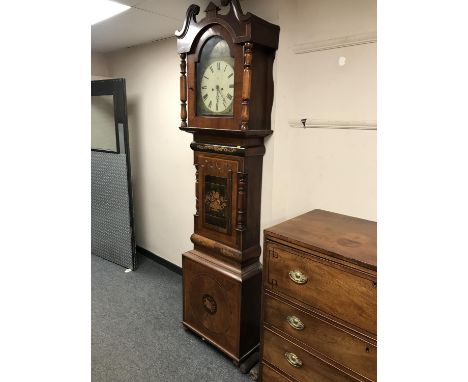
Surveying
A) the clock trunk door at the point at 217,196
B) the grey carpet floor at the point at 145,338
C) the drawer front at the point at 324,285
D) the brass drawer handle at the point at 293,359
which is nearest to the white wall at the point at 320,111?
the clock trunk door at the point at 217,196

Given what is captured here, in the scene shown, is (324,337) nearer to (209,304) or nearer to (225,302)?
(225,302)

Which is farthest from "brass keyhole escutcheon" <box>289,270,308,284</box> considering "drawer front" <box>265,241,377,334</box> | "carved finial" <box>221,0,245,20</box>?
"carved finial" <box>221,0,245,20</box>

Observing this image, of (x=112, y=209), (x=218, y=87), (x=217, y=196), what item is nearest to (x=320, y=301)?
(x=217, y=196)

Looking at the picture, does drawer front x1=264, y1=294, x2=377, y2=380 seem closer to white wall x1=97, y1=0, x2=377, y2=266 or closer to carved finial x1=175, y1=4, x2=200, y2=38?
white wall x1=97, y1=0, x2=377, y2=266

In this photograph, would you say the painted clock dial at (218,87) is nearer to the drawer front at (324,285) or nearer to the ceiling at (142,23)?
the ceiling at (142,23)

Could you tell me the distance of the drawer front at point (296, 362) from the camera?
1.37 m

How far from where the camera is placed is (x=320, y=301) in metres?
1.36

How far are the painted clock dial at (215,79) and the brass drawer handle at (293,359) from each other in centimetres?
122

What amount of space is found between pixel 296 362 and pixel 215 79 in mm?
1486
